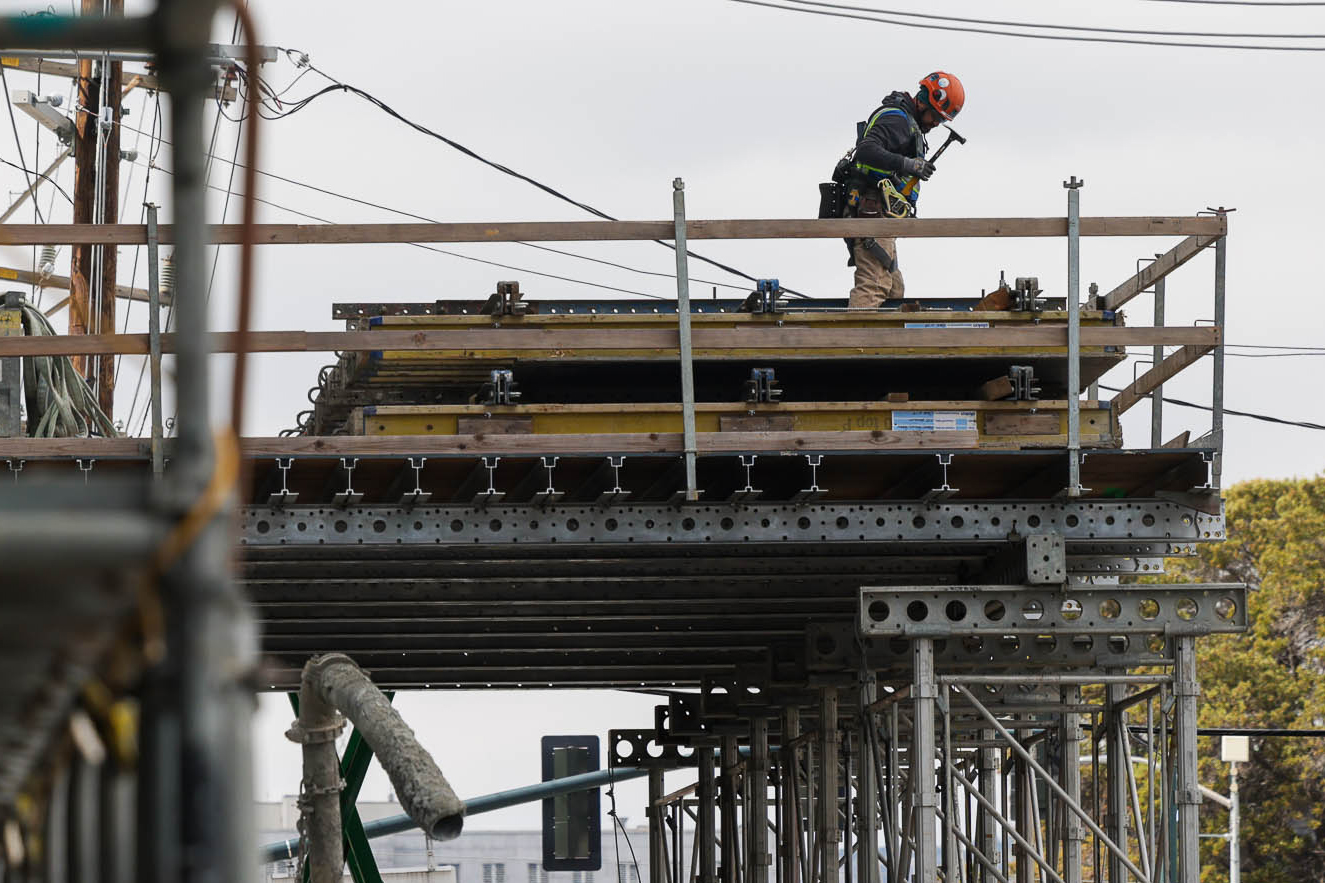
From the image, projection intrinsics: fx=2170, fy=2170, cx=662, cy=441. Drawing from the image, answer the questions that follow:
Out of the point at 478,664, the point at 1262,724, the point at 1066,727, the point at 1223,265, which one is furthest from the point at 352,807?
the point at 1262,724

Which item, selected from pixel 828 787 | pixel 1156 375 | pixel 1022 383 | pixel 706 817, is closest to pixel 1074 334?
pixel 1022 383

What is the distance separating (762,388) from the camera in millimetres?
14461

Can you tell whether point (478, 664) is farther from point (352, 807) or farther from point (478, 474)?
point (478, 474)

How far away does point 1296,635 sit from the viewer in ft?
177

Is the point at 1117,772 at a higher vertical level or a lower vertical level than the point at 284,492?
lower

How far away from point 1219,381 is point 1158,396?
224 centimetres

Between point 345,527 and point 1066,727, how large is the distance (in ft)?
25.9

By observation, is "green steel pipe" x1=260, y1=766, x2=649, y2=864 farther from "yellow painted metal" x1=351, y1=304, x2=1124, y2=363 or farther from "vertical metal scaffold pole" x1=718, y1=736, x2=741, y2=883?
"yellow painted metal" x1=351, y1=304, x2=1124, y2=363

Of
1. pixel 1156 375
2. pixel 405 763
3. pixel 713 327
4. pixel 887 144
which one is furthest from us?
pixel 887 144

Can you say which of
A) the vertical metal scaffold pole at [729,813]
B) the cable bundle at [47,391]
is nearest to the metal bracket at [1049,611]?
the cable bundle at [47,391]

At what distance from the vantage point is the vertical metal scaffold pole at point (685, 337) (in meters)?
13.7

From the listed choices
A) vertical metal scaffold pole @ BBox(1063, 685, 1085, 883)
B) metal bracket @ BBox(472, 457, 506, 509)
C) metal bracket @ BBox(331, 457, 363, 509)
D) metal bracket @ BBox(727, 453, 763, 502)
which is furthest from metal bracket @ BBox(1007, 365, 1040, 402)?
vertical metal scaffold pole @ BBox(1063, 685, 1085, 883)

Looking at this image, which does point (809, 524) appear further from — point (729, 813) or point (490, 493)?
point (729, 813)

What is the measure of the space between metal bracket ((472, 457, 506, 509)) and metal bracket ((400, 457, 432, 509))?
0.33m
